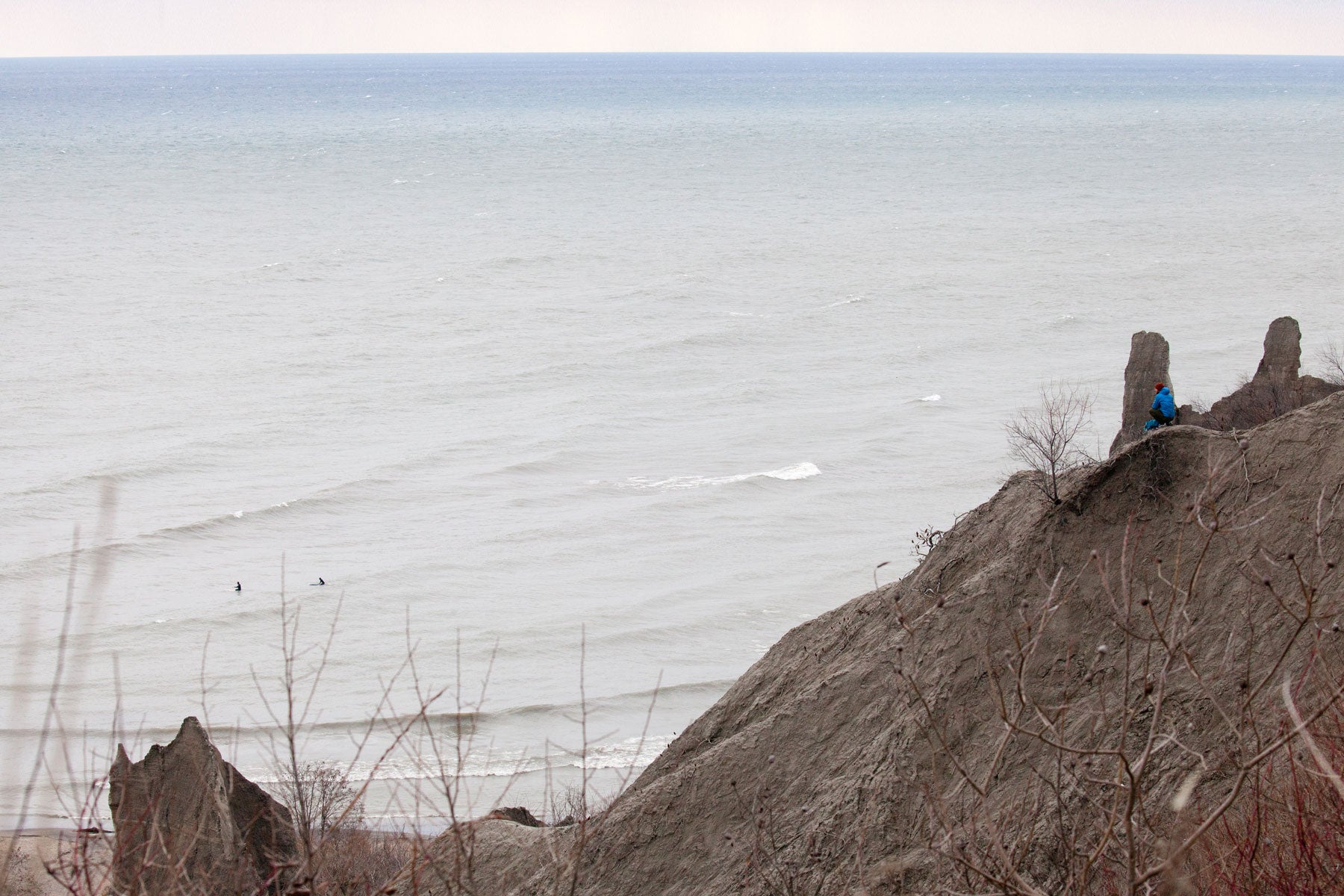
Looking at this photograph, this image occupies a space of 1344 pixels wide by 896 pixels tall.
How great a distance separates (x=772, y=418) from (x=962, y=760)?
39.2m

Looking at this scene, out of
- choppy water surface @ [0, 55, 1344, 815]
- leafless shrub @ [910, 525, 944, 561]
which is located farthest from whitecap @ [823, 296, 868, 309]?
leafless shrub @ [910, 525, 944, 561]

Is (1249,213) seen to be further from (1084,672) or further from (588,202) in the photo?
(1084,672)

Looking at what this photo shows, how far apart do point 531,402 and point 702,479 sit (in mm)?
12441

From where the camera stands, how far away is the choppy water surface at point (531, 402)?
3192 cm

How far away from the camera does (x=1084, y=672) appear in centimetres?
1260

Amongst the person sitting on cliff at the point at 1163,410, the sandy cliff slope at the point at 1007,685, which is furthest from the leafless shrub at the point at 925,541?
the person sitting on cliff at the point at 1163,410

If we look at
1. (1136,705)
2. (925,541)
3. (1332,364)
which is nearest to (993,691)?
(1136,705)

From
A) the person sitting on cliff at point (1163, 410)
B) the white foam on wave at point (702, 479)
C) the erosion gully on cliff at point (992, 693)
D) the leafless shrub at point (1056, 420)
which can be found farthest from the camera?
the white foam on wave at point (702, 479)

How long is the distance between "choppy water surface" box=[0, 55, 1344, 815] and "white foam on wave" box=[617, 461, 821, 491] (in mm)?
222

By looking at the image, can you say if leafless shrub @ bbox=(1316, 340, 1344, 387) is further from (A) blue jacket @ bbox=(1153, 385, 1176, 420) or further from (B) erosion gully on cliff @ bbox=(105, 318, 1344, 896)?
(B) erosion gully on cliff @ bbox=(105, 318, 1344, 896)

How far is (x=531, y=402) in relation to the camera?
5447cm

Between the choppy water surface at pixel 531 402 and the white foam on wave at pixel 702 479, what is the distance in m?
0.22

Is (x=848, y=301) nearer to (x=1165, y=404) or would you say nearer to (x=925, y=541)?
(x=1165, y=404)

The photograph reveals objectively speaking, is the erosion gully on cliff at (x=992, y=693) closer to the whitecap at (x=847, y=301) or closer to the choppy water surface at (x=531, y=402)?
the choppy water surface at (x=531, y=402)
